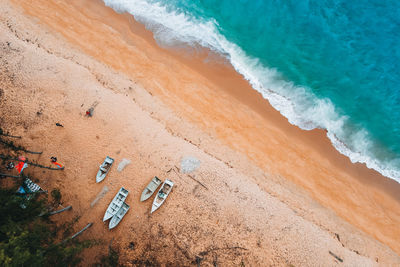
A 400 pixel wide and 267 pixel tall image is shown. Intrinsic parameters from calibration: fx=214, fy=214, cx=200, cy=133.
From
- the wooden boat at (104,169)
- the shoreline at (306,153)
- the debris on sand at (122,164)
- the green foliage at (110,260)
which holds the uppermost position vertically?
the shoreline at (306,153)

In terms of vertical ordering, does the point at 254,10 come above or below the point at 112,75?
above

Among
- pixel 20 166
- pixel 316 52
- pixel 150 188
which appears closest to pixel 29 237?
pixel 20 166

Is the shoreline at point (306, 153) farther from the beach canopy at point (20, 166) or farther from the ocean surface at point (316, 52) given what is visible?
the beach canopy at point (20, 166)

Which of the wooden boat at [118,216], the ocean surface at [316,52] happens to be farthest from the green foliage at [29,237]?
the ocean surface at [316,52]

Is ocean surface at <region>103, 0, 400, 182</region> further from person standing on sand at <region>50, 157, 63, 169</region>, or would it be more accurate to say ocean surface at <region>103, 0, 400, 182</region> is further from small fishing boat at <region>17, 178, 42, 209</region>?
small fishing boat at <region>17, 178, 42, 209</region>

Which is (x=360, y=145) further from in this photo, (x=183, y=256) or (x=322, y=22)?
(x=183, y=256)

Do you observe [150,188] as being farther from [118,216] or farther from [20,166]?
[20,166]

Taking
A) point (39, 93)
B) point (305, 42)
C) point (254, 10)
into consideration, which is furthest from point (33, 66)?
point (305, 42)
